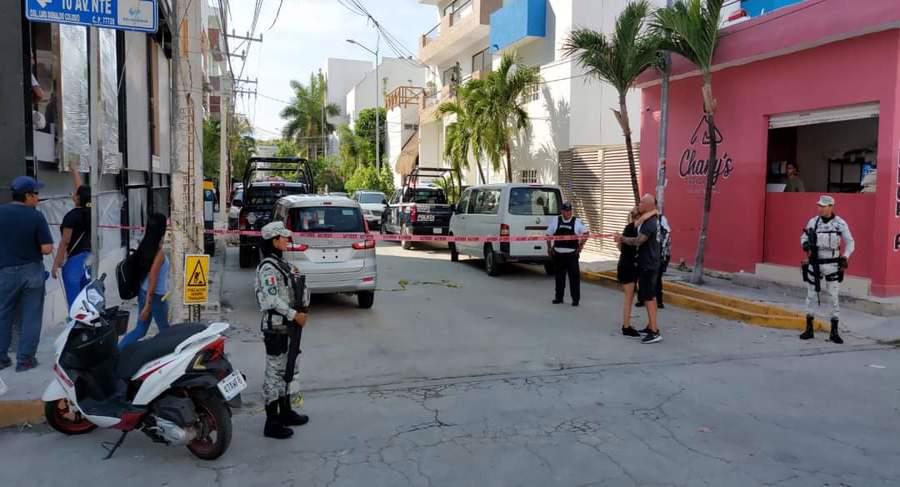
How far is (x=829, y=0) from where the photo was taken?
1034cm

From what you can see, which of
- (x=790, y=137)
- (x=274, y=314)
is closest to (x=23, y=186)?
(x=274, y=314)

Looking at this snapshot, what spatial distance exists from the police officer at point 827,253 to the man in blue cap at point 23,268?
27.7 ft

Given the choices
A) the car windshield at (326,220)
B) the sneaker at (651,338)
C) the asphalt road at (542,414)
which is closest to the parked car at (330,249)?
the car windshield at (326,220)

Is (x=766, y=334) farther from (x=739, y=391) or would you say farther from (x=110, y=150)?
(x=110, y=150)

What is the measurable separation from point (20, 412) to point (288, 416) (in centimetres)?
219

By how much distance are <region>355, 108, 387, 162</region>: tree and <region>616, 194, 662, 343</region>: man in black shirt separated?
1608 inches

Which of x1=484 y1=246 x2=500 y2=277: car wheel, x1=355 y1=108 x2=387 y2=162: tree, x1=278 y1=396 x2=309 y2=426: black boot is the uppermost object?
x1=355 y1=108 x2=387 y2=162: tree

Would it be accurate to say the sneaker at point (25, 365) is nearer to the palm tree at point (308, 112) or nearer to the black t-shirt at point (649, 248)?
the black t-shirt at point (649, 248)

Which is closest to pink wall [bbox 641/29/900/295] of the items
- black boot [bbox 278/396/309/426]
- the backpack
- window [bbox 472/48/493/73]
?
black boot [bbox 278/396/309/426]

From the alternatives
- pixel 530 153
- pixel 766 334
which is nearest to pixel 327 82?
pixel 530 153

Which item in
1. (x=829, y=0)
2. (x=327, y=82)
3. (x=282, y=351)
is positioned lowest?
(x=282, y=351)

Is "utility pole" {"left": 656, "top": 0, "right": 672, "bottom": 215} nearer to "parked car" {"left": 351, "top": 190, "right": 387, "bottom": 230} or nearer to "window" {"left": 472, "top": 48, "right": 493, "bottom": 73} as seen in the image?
"parked car" {"left": 351, "top": 190, "right": 387, "bottom": 230}

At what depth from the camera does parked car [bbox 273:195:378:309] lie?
9.77 metres

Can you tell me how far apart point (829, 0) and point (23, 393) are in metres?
11.5
